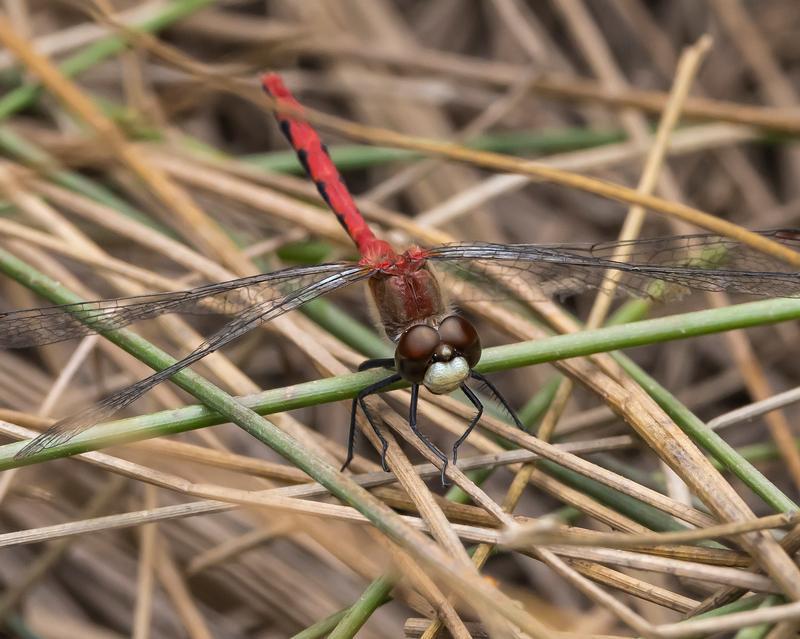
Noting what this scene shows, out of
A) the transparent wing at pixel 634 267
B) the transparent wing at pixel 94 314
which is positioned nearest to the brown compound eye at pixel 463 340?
the transparent wing at pixel 634 267

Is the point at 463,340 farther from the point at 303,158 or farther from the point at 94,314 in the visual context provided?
the point at 303,158

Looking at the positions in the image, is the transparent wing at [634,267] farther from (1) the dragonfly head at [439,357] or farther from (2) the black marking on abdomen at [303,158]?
(2) the black marking on abdomen at [303,158]

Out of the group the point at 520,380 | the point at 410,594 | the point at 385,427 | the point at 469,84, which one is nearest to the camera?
the point at 410,594

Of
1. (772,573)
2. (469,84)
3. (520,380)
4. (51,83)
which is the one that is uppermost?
(469,84)

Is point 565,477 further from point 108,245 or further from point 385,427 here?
point 108,245

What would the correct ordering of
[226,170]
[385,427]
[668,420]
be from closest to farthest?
[668,420]
[385,427]
[226,170]

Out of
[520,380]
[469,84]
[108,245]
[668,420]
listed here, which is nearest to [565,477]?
[668,420]

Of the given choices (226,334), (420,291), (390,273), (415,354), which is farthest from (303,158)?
(415,354)
